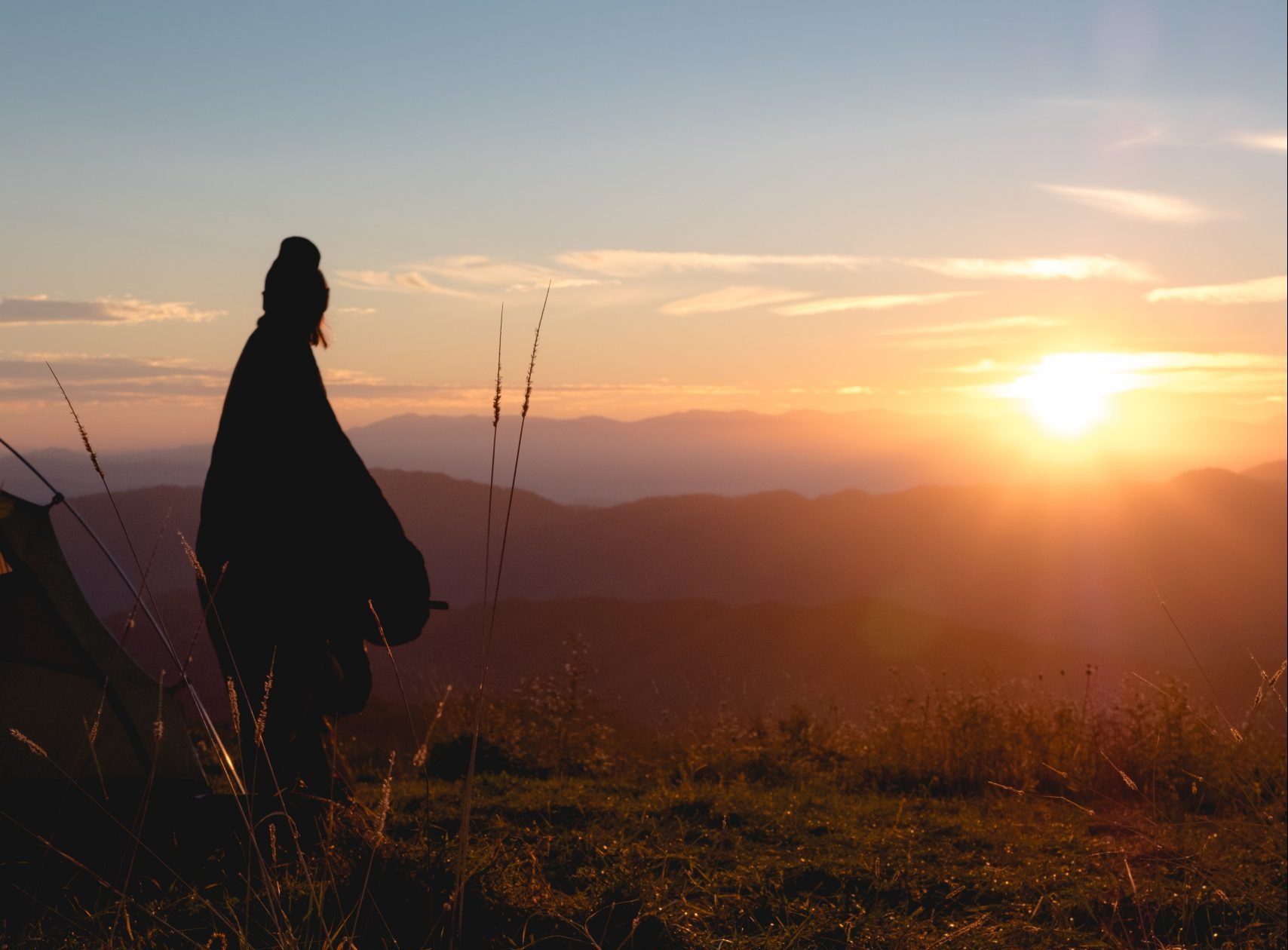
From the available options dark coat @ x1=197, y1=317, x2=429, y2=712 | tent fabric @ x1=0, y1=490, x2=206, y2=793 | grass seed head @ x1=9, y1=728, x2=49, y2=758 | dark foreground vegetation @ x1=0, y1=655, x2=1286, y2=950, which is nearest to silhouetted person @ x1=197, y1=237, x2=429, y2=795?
dark coat @ x1=197, y1=317, x2=429, y2=712

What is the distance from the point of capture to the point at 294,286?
4.45 m

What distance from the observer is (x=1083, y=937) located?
341cm

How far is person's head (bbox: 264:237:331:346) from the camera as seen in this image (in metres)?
4.44

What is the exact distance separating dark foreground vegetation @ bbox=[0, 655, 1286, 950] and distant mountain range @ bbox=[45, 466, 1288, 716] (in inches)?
1167

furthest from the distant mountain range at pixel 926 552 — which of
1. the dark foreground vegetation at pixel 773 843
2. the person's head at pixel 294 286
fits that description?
the person's head at pixel 294 286

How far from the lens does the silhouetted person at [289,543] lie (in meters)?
4.40

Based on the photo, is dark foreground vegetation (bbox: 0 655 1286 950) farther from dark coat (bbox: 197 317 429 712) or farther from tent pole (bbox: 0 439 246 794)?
dark coat (bbox: 197 317 429 712)

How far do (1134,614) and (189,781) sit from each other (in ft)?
167

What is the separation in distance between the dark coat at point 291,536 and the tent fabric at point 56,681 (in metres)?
0.50

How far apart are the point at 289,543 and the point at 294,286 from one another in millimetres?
1060

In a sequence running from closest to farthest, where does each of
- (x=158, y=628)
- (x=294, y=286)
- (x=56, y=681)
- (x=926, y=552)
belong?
(x=158, y=628) → (x=56, y=681) → (x=294, y=286) → (x=926, y=552)

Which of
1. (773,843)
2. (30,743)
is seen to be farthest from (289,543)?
(773,843)

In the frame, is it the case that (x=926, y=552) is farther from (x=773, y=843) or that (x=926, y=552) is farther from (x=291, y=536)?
(x=291, y=536)

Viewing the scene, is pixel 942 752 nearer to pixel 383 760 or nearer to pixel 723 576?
pixel 383 760
